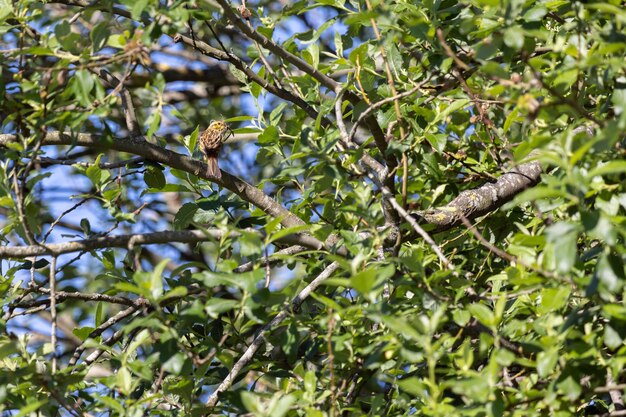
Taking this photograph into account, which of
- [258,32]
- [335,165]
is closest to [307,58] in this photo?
[258,32]

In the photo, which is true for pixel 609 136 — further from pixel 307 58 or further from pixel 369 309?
pixel 307 58

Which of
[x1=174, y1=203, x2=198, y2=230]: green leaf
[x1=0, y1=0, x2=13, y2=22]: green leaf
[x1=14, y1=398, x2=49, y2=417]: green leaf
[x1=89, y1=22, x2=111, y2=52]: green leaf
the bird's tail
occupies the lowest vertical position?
[x1=174, y1=203, x2=198, y2=230]: green leaf

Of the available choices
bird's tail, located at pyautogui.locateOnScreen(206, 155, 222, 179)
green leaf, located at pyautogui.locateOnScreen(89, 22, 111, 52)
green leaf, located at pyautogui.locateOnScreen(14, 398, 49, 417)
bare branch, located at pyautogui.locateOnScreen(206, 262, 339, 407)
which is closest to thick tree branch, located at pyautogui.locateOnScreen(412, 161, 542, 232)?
bare branch, located at pyautogui.locateOnScreen(206, 262, 339, 407)

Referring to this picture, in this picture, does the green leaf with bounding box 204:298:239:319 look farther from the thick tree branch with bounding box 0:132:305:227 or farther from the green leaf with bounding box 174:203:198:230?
the green leaf with bounding box 174:203:198:230

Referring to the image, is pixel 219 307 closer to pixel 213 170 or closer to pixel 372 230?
pixel 372 230

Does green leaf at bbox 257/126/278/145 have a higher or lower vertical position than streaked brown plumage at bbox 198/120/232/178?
higher

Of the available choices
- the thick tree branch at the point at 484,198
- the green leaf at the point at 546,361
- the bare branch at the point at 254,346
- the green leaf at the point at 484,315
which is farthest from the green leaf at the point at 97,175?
the green leaf at the point at 546,361

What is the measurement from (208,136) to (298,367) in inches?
33.4

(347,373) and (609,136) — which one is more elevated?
(609,136)

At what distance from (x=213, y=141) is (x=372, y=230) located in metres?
0.86

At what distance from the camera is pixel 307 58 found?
76.7 inches

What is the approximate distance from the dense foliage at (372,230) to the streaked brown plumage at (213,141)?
6 cm

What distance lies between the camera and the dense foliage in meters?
1.24

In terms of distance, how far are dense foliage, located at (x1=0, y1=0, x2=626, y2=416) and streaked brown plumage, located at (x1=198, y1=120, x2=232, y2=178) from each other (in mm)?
62
